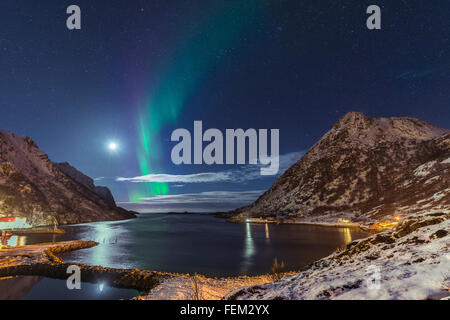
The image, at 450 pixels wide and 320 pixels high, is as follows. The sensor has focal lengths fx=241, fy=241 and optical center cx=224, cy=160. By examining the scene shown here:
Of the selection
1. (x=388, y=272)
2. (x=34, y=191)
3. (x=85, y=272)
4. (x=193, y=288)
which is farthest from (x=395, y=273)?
(x=34, y=191)

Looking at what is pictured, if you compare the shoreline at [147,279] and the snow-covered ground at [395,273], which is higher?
the snow-covered ground at [395,273]

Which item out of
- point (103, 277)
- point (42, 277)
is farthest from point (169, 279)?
point (42, 277)

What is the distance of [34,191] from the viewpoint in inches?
5856

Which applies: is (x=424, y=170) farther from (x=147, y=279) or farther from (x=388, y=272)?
(x=147, y=279)

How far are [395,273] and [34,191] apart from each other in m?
187

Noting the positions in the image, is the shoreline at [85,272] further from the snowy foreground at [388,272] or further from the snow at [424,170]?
the snow at [424,170]

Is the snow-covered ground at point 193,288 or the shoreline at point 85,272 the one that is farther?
the shoreline at point 85,272

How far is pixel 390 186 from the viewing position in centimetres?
16938

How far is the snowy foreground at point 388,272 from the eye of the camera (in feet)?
31.7

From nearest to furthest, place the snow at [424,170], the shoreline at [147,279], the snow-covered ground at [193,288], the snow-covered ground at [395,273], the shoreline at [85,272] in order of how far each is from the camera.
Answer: the snow-covered ground at [395,273] → the snow-covered ground at [193,288] → the shoreline at [147,279] → the shoreline at [85,272] → the snow at [424,170]

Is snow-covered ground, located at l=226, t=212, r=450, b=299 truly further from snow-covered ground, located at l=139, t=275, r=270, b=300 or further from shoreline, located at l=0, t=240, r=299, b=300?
shoreline, located at l=0, t=240, r=299, b=300

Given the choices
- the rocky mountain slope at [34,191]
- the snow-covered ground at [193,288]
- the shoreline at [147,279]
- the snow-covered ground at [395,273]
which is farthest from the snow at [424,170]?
the rocky mountain slope at [34,191]

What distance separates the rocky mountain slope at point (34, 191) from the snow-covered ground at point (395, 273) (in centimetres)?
15472
